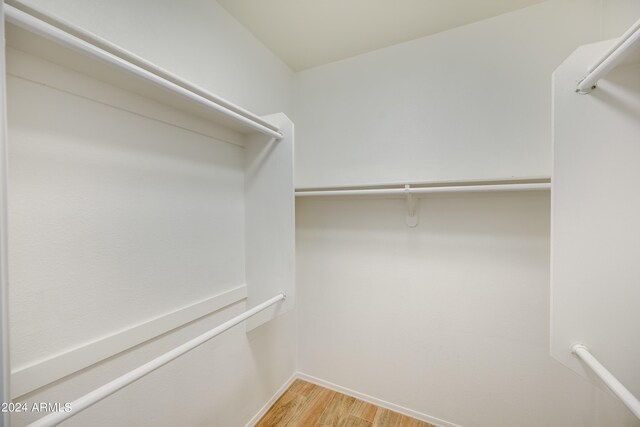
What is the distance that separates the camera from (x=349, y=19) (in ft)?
4.67

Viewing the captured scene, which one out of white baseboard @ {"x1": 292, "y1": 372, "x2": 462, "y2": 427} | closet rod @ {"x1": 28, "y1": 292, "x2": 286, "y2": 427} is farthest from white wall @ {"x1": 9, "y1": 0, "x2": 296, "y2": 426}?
white baseboard @ {"x1": 292, "y1": 372, "x2": 462, "y2": 427}

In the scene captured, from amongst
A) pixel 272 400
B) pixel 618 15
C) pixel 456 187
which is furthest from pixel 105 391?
pixel 618 15

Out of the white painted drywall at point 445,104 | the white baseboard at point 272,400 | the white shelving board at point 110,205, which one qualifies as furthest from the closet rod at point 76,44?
the white baseboard at point 272,400

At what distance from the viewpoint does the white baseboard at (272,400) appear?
154 cm

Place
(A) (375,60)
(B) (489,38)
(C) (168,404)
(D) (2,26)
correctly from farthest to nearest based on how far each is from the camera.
Answer: 1. (A) (375,60)
2. (B) (489,38)
3. (C) (168,404)
4. (D) (2,26)

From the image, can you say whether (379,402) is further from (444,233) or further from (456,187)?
(456,187)

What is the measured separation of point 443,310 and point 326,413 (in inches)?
40.8

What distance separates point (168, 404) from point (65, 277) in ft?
2.28

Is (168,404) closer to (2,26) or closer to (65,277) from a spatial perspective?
(65,277)

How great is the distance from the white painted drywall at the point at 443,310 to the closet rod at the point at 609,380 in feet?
1.77

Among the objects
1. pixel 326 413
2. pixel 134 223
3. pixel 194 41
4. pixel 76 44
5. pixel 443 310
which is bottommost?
pixel 326 413

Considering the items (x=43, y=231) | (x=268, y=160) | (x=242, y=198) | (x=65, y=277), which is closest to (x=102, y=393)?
(x=65, y=277)

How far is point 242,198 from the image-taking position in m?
1.48

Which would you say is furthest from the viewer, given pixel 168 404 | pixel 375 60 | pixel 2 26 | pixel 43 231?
pixel 375 60
